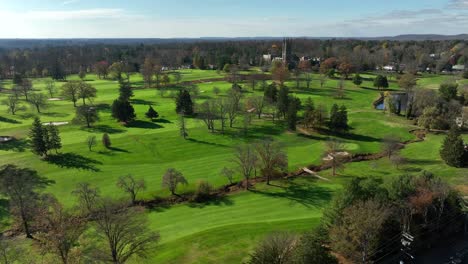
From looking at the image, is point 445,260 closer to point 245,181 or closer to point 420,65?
point 245,181

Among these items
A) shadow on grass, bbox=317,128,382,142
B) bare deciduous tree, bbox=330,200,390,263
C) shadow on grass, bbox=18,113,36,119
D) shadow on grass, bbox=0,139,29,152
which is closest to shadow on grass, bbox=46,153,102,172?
shadow on grass, bbox=0,139,29,152

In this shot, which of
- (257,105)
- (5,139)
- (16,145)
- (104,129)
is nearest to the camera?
(16,145)

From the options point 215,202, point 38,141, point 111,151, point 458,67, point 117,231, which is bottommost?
point 215,202

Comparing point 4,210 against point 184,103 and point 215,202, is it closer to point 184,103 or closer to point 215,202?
point 215,202

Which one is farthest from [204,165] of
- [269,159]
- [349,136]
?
[349,136]

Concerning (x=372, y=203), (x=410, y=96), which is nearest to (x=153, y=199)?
(x=372, y=203)

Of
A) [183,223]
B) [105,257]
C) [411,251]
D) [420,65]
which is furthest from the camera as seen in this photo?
[420,65]
